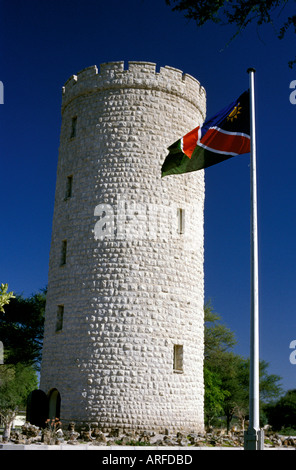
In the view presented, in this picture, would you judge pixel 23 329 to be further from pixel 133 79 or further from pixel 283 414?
pixel 283 414

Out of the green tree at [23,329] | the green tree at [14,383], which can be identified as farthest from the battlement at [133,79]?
the green tree at [14,383]

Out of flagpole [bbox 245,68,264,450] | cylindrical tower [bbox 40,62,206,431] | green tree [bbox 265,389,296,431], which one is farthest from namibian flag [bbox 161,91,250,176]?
green tree [bbox 265,389,296,431]

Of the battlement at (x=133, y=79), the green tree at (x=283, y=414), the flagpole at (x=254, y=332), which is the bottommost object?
Answer: the green tree at (x=283, y=414)

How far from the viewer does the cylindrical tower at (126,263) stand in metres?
17.6

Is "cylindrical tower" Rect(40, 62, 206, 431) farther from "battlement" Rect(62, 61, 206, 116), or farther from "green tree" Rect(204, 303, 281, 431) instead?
"green tree" Rect(204, 303, 281, 431)

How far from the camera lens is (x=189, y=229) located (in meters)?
19.9

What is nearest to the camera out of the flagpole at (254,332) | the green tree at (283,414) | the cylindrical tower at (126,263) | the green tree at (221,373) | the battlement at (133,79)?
the flagpole at (254,332)

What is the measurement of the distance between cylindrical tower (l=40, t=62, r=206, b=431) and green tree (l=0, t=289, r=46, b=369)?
1258 centimetres

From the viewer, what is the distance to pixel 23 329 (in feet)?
105

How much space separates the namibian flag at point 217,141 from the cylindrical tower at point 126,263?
662cm

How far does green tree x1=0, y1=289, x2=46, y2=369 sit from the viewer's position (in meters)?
31.6

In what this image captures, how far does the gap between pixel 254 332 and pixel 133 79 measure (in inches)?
513

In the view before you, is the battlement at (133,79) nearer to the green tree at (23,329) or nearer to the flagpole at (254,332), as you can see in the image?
the flagpole at (254,332)

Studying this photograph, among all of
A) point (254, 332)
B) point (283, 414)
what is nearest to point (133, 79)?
point (254, 332)
